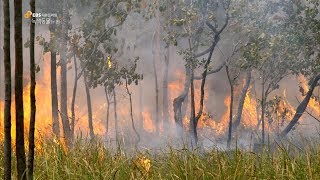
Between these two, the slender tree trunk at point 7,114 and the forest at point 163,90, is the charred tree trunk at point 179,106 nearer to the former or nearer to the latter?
the forest at point 163,90

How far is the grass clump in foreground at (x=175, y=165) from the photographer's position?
4074 millimetres

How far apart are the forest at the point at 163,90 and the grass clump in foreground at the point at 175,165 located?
0.02 meters

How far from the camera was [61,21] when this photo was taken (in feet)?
58.2

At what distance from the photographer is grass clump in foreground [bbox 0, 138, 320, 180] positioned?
4074 millimetres

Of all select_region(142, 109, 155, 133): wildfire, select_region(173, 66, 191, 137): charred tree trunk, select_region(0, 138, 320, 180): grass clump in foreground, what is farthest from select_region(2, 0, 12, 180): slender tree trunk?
select_region(142, 109, 155, 133): wildfire

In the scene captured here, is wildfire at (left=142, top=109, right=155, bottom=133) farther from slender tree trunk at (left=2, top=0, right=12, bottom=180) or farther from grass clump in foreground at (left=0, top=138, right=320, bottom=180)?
slender tree trunk at (left=2, top=0, right=12, bottom=180)

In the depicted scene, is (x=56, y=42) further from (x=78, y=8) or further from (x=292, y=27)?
(x=292, y=27)

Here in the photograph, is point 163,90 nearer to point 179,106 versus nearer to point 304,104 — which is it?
point 179,106

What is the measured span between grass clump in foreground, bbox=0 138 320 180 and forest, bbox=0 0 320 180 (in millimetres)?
17

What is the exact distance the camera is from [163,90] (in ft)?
85.1

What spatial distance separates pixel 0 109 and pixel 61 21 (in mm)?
8390

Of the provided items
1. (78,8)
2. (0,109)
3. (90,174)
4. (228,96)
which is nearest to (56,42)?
(78,8)

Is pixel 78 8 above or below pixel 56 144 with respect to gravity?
above

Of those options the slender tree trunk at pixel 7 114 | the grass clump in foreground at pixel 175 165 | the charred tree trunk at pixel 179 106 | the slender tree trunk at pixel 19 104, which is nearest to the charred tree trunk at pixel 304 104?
the charred tree trunk at pixel 179 106
